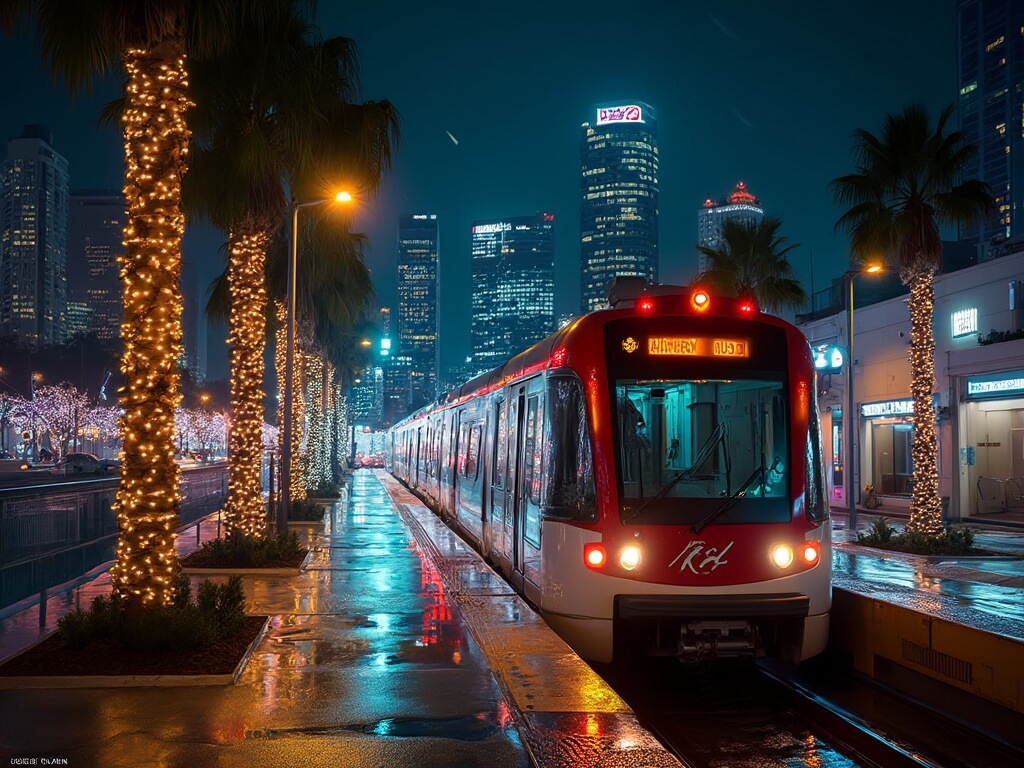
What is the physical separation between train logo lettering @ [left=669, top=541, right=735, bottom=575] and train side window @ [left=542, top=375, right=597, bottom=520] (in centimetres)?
92

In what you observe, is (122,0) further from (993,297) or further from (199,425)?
(199,425)

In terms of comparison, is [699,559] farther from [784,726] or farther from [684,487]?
[784,726]

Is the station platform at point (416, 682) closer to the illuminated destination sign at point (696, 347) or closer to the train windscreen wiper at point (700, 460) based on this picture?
the train windscreen wiper at point (700, 460)

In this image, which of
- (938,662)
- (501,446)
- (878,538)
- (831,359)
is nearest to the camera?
(938,662)

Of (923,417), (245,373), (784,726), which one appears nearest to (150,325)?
(784,726)

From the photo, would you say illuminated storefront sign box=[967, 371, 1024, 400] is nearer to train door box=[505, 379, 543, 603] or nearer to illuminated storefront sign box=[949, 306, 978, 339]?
illuminated storefront sign box=[949, 306, 978, 339]

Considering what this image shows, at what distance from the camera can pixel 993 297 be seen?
92.0 feet

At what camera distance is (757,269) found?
30.6 metres

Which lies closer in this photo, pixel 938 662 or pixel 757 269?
pixel 938 662

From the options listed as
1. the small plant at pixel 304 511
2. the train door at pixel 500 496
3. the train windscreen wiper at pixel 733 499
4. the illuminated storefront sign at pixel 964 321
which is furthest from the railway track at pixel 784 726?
the illuminated storefront sign at pixel 964 321

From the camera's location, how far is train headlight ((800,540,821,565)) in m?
9.40

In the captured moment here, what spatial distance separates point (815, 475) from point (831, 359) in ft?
94.8

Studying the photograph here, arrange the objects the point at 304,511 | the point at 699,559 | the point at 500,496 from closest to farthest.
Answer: the point at 699,559
the point at 500,496
the point at 304,511

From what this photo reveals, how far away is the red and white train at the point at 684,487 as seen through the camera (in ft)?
30.0
